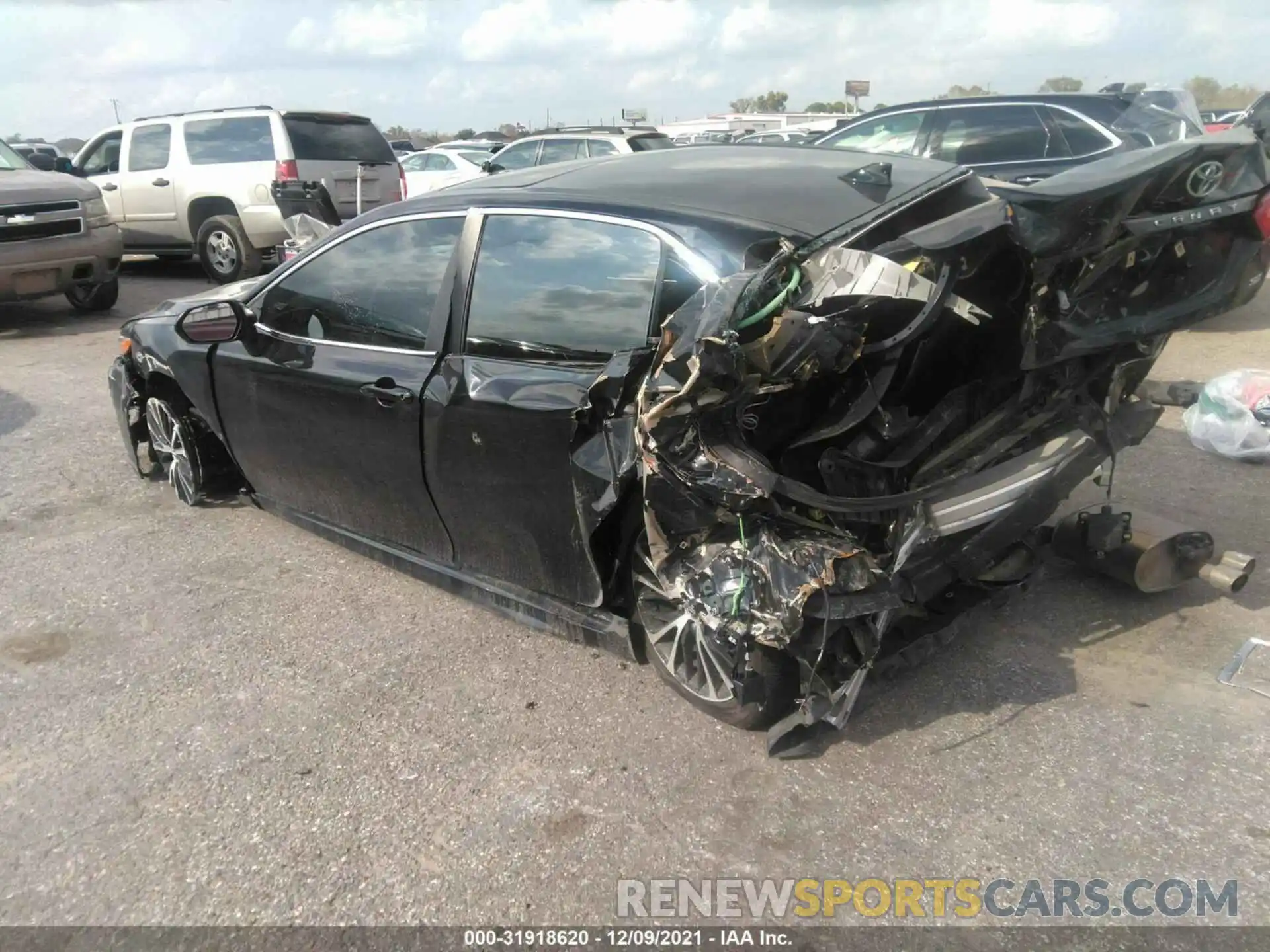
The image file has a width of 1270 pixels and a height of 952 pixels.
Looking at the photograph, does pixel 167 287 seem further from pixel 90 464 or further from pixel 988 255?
pixel 988 255

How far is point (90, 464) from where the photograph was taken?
19.0 feet

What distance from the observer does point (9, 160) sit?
10148 millimetres

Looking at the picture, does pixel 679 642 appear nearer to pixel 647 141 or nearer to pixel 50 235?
pixel 50 235

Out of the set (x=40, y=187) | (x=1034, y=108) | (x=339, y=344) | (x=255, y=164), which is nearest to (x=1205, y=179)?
(x=339, y=344)

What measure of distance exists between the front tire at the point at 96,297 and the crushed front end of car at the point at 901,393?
9.87m

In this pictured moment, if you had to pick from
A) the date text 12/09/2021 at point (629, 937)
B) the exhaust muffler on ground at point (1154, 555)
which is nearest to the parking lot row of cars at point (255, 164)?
the exhaust muffler on ground at point (1154, 555)

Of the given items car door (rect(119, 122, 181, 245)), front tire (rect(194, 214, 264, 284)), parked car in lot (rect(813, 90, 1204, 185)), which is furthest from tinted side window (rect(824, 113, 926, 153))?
car door (rect(119, 122, 181, 245))

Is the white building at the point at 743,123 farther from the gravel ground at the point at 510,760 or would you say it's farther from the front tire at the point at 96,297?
the gravel ground at the point at 510,760

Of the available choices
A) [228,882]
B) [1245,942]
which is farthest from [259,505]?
[1245,942]

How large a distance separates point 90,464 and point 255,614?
2595 mm

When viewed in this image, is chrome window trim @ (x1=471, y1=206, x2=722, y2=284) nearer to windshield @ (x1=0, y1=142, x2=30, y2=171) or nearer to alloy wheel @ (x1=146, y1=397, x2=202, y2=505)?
alloy wheel @ (x1=146, y1=397, x2=202, y2=505)

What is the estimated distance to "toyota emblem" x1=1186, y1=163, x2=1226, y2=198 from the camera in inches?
98.0

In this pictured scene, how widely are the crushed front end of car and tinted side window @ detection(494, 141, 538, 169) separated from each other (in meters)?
11.8

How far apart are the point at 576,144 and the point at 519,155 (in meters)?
1.20
